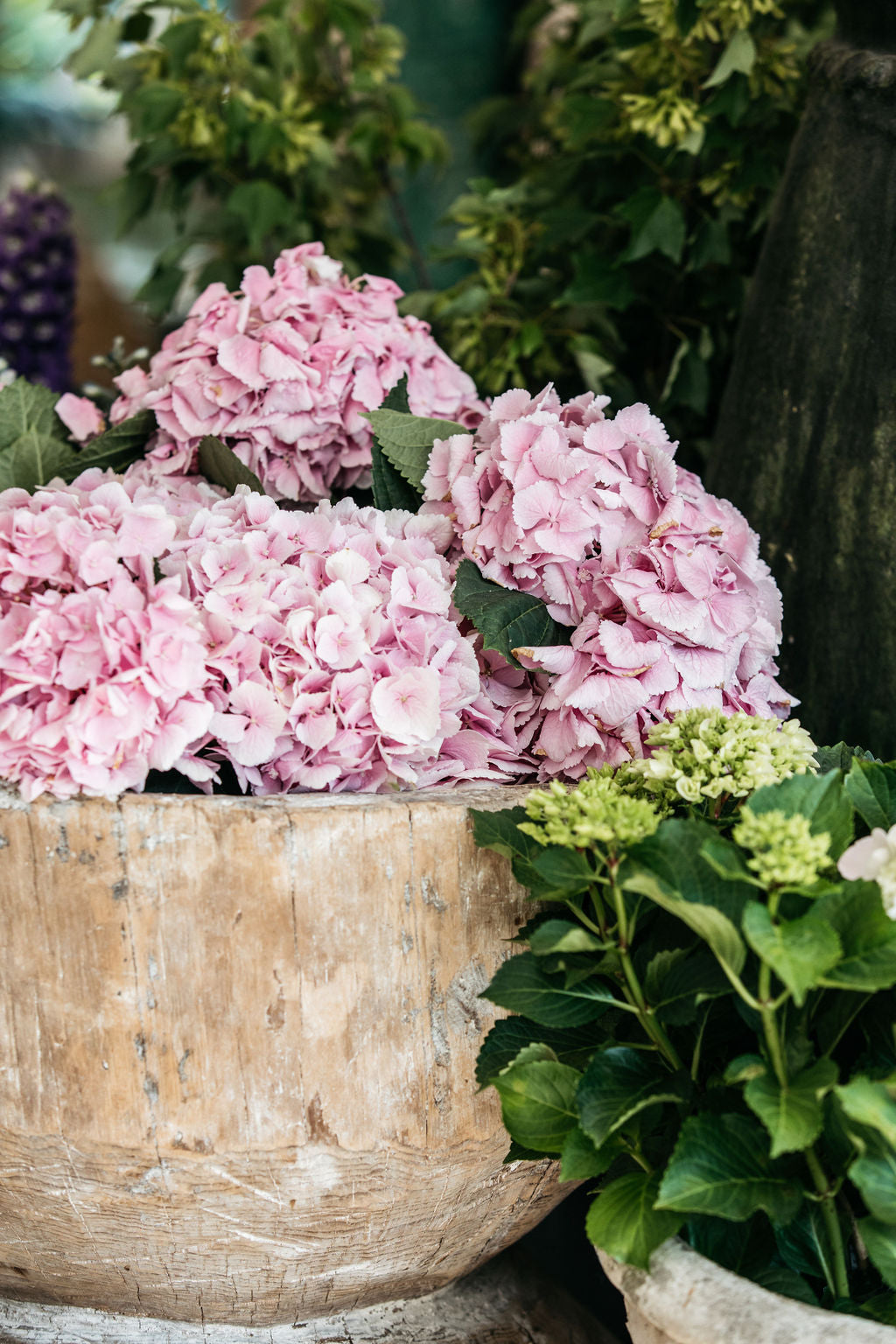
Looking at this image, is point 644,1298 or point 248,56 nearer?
point 644,1298

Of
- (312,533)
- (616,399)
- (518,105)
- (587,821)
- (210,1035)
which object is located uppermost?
(518,105)

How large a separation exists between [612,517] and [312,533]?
0.81 ft

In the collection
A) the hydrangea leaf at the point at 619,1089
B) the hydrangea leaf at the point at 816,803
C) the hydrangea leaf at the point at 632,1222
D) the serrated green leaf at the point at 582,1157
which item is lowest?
the hydrangea leaf at the point at 632,1222

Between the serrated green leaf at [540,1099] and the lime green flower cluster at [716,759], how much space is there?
0.66ft

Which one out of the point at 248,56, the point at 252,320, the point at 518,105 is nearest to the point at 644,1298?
the point at 252,320

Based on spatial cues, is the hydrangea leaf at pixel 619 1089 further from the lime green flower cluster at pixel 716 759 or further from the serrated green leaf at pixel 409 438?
the serrated green leaf at pixel 409 438

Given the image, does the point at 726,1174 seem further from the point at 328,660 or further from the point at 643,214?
the point at 643,214

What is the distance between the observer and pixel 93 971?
0.84 m

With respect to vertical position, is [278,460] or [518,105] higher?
[518,105]

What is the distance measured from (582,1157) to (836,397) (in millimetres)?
828

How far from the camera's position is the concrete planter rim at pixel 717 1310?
2.14 feet

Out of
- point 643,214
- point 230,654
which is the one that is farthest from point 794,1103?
point 643,214

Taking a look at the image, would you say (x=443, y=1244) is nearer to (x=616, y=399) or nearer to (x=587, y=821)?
(x=587, y=821)

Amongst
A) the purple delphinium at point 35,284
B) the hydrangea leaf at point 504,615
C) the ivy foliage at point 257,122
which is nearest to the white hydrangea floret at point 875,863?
the hydrangea leaf at point 504,615
